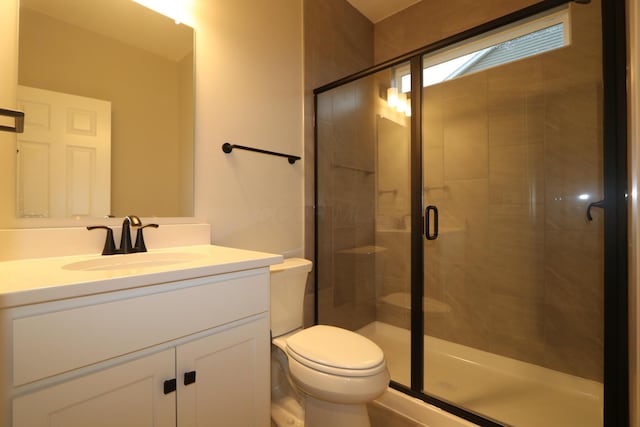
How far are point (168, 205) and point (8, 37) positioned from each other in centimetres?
75

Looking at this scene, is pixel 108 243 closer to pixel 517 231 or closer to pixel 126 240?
pixel 126 240

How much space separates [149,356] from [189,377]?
136mm

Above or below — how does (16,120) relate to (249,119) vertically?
below

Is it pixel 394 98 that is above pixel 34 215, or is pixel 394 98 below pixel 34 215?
above

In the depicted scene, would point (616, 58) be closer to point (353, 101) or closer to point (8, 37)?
point (353, 101)

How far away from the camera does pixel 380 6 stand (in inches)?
90.9

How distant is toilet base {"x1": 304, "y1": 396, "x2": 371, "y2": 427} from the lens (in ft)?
3.56

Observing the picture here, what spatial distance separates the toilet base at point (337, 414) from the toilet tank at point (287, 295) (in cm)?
37

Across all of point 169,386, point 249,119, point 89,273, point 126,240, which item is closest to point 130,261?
point 126,240

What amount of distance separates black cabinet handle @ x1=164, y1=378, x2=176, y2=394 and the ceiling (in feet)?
8.68

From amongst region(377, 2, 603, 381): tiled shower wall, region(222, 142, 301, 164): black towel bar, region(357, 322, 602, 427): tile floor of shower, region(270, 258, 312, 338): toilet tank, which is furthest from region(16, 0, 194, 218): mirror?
region(357, 322, 602, 427): tile floor of shower

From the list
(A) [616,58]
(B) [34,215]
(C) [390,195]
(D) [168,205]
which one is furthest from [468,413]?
(B) [34,215]

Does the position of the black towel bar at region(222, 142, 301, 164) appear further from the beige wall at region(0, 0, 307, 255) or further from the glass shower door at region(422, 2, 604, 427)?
the glass shower door at region(422, 2, 604, 427)

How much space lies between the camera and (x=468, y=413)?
53.8 inches
